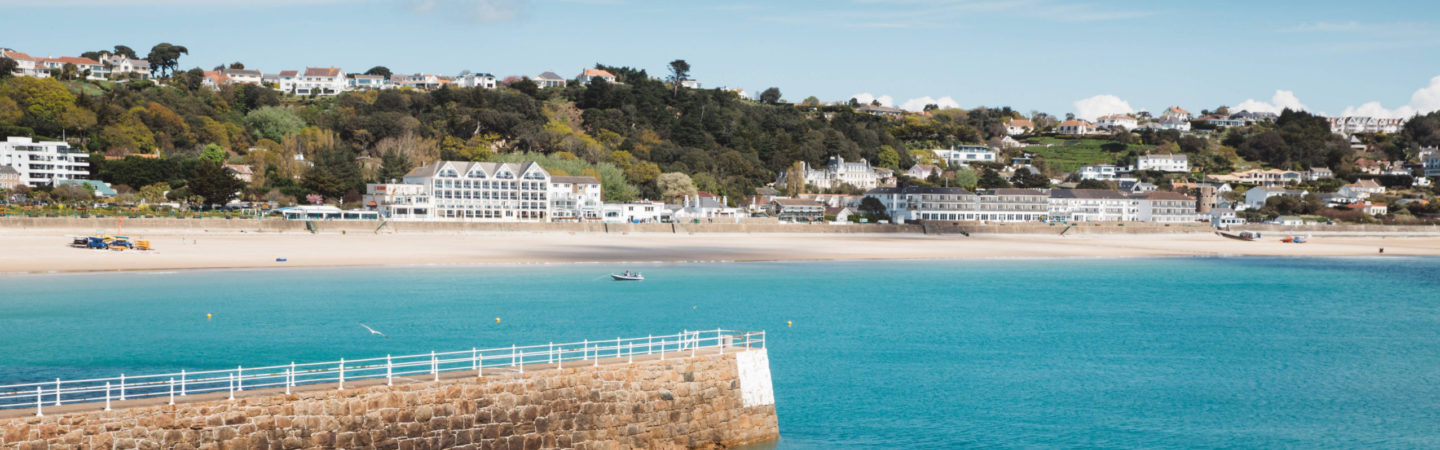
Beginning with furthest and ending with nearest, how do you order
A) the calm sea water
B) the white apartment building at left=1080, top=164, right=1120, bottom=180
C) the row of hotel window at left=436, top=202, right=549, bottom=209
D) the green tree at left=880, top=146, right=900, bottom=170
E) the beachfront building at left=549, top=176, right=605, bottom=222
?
1. the white apartment building at left=1080, top=164, right=1120, bottom=180
2. the green tree at left=880, top=146, right=900, bottom=170
3. the beachfront building at left=549, top=176, right=605, bottom=222
4. the row of hotel window at left=436, top=202, right=549, bottom=209
5. the calm sea water

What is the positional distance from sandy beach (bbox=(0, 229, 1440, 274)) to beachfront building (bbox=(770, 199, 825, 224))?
457 inches

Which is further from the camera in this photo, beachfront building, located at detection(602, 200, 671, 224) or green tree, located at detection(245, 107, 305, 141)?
green tree, located at detection(245, 107, 305, 141)

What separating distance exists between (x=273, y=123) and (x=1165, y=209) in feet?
260

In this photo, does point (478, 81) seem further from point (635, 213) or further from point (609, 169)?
point (635, 213)

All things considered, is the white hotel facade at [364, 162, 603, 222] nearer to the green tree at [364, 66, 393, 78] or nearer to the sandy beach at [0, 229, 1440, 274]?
the sandy beach at [0, 229, 1440, 274]

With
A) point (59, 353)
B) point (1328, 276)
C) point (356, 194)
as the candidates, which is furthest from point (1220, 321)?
point (356, 194)

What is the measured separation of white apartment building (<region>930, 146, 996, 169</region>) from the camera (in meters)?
133

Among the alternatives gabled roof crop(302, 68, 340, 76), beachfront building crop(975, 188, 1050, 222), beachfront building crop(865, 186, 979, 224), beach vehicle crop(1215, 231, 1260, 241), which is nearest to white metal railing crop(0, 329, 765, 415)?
beachfront building crop(865, 186, 979, 224)

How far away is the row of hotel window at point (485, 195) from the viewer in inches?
2753

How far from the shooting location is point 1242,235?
77.9 metres

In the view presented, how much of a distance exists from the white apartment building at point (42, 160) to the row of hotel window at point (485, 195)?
2621 cm

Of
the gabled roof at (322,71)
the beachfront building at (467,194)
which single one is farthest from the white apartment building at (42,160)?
the gabled roof at (322,71)

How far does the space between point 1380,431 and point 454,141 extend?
281 feet

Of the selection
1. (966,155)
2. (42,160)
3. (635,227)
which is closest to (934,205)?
(635,227)
